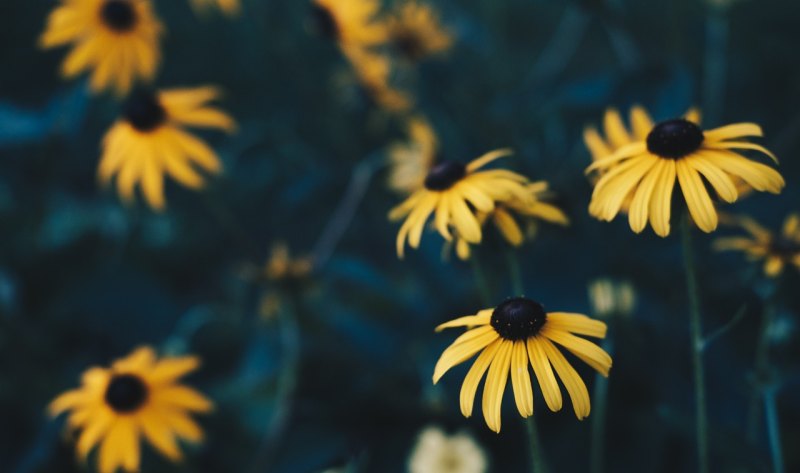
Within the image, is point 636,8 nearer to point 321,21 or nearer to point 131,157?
point 321,21

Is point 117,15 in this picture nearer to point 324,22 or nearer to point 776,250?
point 324,22

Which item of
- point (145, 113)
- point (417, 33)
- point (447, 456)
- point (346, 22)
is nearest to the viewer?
point (447, 456)

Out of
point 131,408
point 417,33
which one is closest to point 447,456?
point 131,408

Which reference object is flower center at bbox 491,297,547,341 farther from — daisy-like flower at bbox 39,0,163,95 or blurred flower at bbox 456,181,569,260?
daisy-like flower at bbox 39,0,163,95

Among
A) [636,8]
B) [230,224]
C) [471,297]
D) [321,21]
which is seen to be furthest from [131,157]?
[636,8]

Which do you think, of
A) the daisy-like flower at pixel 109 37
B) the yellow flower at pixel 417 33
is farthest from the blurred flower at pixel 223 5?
the yellow flower at pixel 417 33
